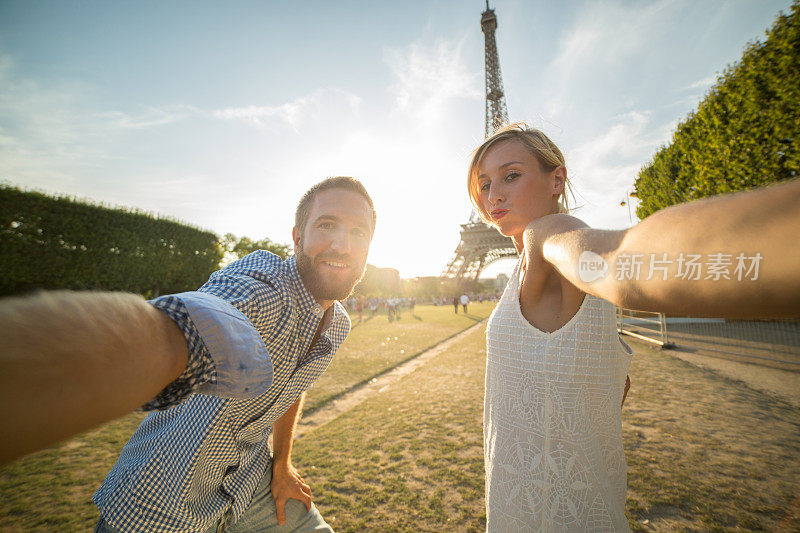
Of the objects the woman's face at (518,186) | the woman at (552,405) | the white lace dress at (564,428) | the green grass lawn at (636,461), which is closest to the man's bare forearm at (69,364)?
the woman at (552,405)

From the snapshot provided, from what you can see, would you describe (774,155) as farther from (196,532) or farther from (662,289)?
(196,532)

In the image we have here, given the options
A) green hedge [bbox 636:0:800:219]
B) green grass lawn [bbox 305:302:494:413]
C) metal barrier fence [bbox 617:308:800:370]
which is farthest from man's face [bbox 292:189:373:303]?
green hedge [bbox 636:0:800:219]

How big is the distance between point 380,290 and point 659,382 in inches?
2623

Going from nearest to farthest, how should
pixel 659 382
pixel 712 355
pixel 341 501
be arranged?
pixel 341 501 → pixel 659 382 → pixel 712 355

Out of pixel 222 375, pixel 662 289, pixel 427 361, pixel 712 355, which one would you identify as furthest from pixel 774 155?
pixel 222 375

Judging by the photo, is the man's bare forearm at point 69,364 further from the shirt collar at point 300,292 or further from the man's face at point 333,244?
the man's face at point 333,244

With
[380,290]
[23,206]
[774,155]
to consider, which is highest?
[774,155]

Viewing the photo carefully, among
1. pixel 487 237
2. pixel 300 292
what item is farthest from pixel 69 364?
pixel 487 237

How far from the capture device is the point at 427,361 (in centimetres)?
1038

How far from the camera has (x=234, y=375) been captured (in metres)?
0.90

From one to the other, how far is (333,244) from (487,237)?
33.4 meters

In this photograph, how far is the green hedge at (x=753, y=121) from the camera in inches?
399

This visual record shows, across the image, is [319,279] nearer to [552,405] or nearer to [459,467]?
[552,405]

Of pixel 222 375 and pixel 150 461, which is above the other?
pixel 222 375
